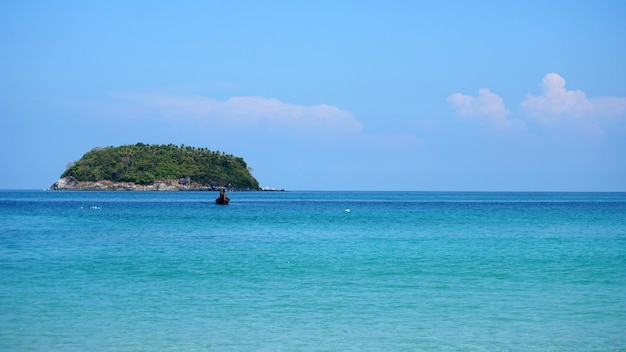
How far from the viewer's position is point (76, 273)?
2981 centimetres

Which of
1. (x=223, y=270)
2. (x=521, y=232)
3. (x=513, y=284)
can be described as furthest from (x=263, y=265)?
(x=521, y=232)

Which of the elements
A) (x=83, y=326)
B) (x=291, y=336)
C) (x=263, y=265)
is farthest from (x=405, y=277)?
(x=83, y=326)

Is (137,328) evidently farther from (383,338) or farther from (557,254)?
(557,254)

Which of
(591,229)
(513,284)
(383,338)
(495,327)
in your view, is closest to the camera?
(383,338)

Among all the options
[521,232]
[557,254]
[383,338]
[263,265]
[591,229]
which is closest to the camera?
[383,338]

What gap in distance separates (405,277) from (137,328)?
1306 centimetres

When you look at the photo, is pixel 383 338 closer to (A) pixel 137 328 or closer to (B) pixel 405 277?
(A) pixel 137 328

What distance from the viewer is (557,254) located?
130ft

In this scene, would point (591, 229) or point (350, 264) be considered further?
point (591, 229)

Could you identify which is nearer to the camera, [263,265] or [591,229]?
[263,265]

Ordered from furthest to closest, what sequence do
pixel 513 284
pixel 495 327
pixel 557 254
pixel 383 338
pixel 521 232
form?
pixel 521 232 < pixel 557 254 < pixel 513 284 < pixel 495 327 < pixel 383 338

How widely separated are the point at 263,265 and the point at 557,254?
1666 centimetres

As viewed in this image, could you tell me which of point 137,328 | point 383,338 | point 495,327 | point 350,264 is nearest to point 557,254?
point 350,264

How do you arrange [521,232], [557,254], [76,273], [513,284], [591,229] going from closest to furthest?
[513,284] < [76,273] < [557,254] < [521,232] < [591,229]
